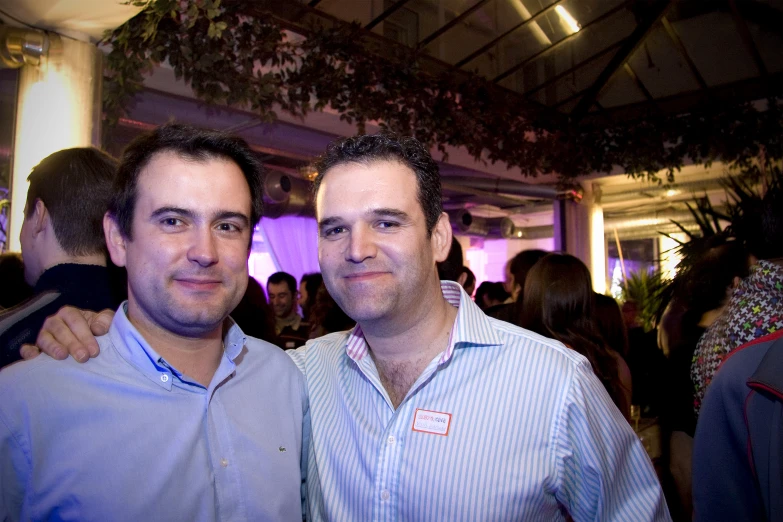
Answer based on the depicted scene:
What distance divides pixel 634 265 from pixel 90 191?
42.1 ft

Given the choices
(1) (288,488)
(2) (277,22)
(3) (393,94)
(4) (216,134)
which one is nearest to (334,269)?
(4) (216,134)

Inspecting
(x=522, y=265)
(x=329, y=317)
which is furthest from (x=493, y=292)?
(x=329, y=317)

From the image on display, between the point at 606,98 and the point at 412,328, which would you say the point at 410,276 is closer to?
the point at 412,328

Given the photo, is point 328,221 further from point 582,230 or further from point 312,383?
point 582,230

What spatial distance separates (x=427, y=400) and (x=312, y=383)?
0.40 meters

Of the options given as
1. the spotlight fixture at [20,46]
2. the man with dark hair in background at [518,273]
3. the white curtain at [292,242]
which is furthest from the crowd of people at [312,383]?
the white curtain at [292,242]

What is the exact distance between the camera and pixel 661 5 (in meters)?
5.95

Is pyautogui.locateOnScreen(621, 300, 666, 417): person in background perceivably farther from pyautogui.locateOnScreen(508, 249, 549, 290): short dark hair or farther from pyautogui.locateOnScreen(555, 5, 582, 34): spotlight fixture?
pyautogui.locateOnScreen(555, 5, 582, 34): spotlight fixture

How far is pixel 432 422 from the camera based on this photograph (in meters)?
1.37

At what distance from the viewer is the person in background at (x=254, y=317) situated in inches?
118

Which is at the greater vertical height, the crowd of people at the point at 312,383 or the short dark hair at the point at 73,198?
the short dark hair at the point at 73,198

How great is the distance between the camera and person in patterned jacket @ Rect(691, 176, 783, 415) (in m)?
1.50

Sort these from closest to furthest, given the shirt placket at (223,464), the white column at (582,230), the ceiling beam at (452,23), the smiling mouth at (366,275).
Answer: the shirt placket at (223,464), the smiling mouth at (366,275), the ceiling beam at (452,23), the white column at (582,230)

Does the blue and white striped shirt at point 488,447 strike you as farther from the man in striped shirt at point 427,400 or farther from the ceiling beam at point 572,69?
the ceiling beam at point 572,69
